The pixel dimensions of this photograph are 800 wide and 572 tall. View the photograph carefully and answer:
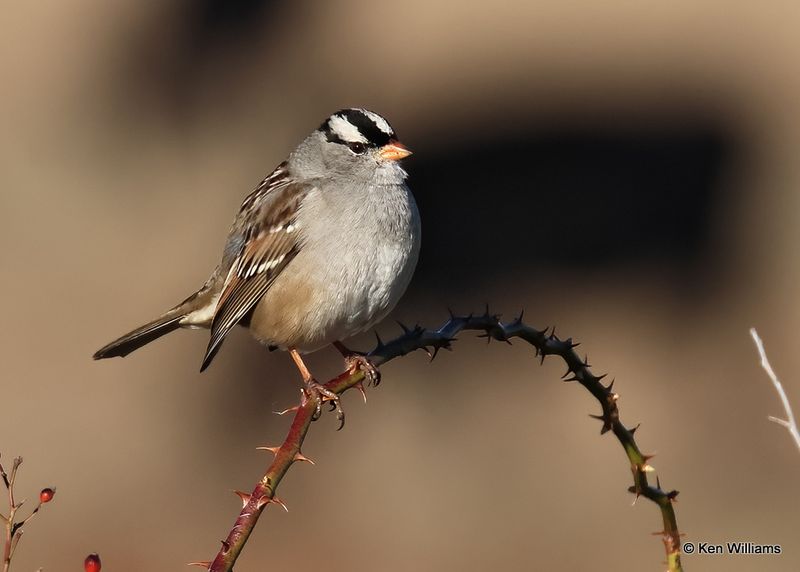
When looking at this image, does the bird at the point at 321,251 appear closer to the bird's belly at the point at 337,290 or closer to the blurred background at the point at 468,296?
the bird's belly at the point at 337,290

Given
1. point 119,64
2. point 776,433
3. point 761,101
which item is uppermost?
point 119,64

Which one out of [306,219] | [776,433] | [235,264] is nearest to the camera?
[306,219]

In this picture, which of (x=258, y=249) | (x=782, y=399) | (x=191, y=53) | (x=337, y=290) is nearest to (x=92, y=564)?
(x=782, y=399)

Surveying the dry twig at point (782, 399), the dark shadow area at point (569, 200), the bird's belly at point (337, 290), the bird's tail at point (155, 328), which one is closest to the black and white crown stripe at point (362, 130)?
the bird's belly at point (337, 290)

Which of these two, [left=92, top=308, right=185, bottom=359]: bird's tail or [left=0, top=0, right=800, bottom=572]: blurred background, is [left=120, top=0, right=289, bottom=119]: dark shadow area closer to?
[left=0, top=0, right=800, bottom=572]: blurred background

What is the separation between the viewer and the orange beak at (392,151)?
525 centimetres

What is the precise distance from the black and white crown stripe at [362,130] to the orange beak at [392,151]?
2 cm

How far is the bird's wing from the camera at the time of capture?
514cm

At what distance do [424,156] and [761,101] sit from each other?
2401 millimetres

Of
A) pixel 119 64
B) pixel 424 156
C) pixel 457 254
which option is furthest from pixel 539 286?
pixel 119 64

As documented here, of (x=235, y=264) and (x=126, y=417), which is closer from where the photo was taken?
(x=235, y=264)

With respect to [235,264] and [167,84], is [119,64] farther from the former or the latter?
[235,264]

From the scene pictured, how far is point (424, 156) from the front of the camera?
8.65m

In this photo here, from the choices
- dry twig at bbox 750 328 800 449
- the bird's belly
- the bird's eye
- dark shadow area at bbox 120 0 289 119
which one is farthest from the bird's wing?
dark shadow area at bbox 120 0 289 119
